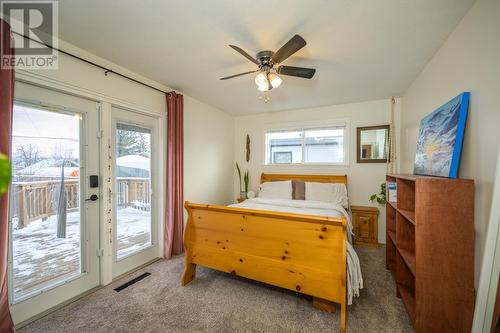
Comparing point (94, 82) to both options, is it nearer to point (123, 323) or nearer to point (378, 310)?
point (123, 323)

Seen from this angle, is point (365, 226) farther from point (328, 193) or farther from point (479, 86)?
point (479, 86)

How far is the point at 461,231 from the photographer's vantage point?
4.70 feet

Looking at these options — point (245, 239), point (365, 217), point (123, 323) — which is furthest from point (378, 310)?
point (123, 323)

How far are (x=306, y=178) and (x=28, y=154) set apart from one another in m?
3.77

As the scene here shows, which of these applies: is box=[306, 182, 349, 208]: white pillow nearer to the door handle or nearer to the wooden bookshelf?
the wooden bookshelf

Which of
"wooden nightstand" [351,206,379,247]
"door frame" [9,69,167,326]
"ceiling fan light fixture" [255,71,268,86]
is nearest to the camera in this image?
"door frame" [9,69,167,326]

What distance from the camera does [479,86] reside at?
1451 mm

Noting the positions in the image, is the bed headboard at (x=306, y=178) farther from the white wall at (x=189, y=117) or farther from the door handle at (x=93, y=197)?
the door handle at (x=93, y=197)

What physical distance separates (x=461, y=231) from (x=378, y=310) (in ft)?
3.40

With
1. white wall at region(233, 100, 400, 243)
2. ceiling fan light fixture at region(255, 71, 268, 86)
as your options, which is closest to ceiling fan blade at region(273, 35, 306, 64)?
ceiling fan light fixture at region(255, 71, 268, 86)

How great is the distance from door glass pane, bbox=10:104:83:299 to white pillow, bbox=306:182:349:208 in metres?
3.23

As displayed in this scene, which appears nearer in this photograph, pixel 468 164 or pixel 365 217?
pixel 468 164

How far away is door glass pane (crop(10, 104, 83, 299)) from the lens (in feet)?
5.70

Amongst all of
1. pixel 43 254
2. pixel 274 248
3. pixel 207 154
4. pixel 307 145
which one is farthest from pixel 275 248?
pixel 307 145
